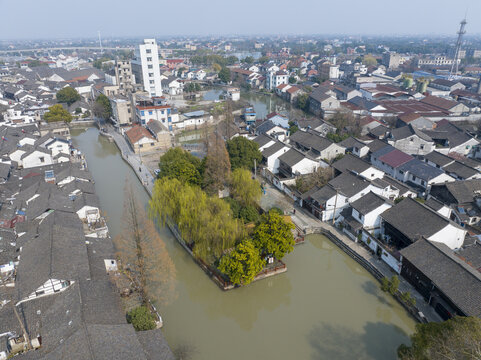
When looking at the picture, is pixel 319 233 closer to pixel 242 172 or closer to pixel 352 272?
pixel 352 272

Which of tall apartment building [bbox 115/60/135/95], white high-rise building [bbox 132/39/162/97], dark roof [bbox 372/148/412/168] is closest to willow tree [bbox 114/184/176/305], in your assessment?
dark roof [bbox 372/148/412/168]

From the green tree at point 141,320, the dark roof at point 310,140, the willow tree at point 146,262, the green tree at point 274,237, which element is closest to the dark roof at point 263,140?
the dark roof at point 310,140

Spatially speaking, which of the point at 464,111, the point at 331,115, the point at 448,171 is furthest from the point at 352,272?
the point at 464,111

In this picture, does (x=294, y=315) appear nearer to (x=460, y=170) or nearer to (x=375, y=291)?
(x=375, y=291)

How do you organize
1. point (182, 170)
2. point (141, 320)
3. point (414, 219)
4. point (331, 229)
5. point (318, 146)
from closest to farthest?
point (141, 320), point (414, 219), point (331, 229), point (182, 170), point (318, 146)

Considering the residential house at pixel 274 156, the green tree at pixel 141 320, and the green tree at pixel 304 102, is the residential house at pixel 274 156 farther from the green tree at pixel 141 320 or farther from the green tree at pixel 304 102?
the green tree at pixel 304 102

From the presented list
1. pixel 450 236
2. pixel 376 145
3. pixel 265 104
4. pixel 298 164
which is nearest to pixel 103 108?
pixel 265 104
